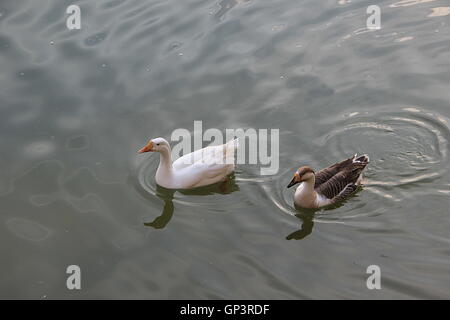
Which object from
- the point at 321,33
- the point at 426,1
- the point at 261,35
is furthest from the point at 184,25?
the point at 426,1

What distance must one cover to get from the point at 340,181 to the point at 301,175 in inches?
30.1

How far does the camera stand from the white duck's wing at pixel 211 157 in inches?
391

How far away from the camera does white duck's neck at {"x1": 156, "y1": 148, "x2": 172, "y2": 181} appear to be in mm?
9742

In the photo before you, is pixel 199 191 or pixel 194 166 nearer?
pixel 194 166

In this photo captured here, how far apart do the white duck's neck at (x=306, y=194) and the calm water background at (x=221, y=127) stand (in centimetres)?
24

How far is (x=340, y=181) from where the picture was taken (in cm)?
968
